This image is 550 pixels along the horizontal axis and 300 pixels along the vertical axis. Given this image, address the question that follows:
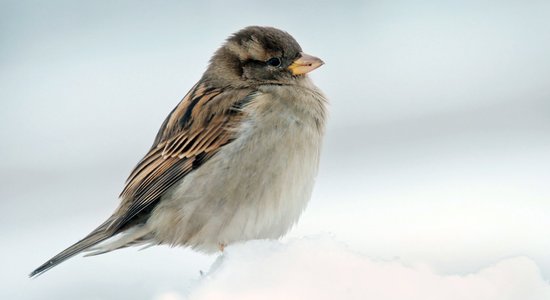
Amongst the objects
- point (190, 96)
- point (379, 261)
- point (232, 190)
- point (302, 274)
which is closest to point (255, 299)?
point (302, 274)

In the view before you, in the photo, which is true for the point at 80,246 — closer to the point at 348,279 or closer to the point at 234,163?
the point at 234,163

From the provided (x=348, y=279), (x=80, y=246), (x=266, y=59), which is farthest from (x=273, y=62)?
(x=348, y=279)

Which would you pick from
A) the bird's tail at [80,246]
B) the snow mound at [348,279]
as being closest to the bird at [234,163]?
the bird's tail at [80,246]

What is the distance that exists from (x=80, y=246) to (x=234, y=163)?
0.54 m

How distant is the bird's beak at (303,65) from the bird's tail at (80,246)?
802 mm

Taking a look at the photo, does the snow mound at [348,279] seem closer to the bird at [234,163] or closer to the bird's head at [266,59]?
the bird at [234,163]

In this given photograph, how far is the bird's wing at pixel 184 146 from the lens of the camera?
247 centimetres

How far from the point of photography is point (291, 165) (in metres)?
2.37

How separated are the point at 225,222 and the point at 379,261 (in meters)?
1.01

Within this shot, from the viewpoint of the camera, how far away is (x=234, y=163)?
239 cm

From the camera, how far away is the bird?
236 cm

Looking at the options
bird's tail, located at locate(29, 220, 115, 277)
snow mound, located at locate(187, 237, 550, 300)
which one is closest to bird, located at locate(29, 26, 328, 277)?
bird's tail, located at locate(29, 220, 115, 277)

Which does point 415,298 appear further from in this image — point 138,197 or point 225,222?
point 138,197

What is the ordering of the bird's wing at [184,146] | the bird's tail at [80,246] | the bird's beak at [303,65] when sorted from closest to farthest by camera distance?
the bird's tail at [80,246] → the bird's wing at [184,146] → the bird's beak at [303,65]
